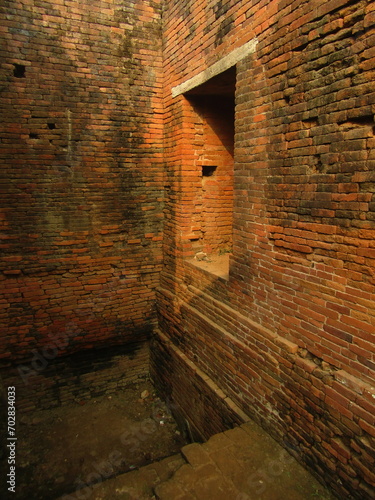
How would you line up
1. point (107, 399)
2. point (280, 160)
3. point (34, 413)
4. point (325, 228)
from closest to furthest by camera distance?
point (325, 228) → point (280, 160) → point (34, 413) → point (107, 399)

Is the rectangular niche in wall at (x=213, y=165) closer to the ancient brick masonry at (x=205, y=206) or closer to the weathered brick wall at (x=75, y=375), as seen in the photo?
the ancient brick masonry at (x=205, y=206)

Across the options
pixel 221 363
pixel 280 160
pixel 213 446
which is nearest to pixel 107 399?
pixel 221 363

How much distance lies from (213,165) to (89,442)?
15.1ft

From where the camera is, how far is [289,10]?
271 cm

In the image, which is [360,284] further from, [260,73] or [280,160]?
[260,73]

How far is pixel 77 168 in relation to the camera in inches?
191

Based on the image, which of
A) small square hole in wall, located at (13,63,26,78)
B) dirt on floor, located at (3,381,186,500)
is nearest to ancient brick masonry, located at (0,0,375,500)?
small square hole in wall, located at (13,63,26,78)

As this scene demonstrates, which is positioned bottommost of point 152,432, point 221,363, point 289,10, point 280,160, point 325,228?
point 152,432

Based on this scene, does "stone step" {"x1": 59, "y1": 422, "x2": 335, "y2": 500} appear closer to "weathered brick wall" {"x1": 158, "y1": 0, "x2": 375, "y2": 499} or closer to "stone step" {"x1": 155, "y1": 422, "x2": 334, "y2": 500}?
"stone step" {"x1": 155, "y1": 422, "x2": 334, "y2": 500}

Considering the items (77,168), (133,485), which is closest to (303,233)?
(133,485)

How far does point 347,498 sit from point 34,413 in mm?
4718

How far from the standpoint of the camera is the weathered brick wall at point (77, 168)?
445 cm

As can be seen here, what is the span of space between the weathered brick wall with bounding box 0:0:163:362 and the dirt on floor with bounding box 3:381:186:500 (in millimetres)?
1086

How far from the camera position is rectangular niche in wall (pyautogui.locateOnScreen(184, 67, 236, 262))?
15.8 feet
